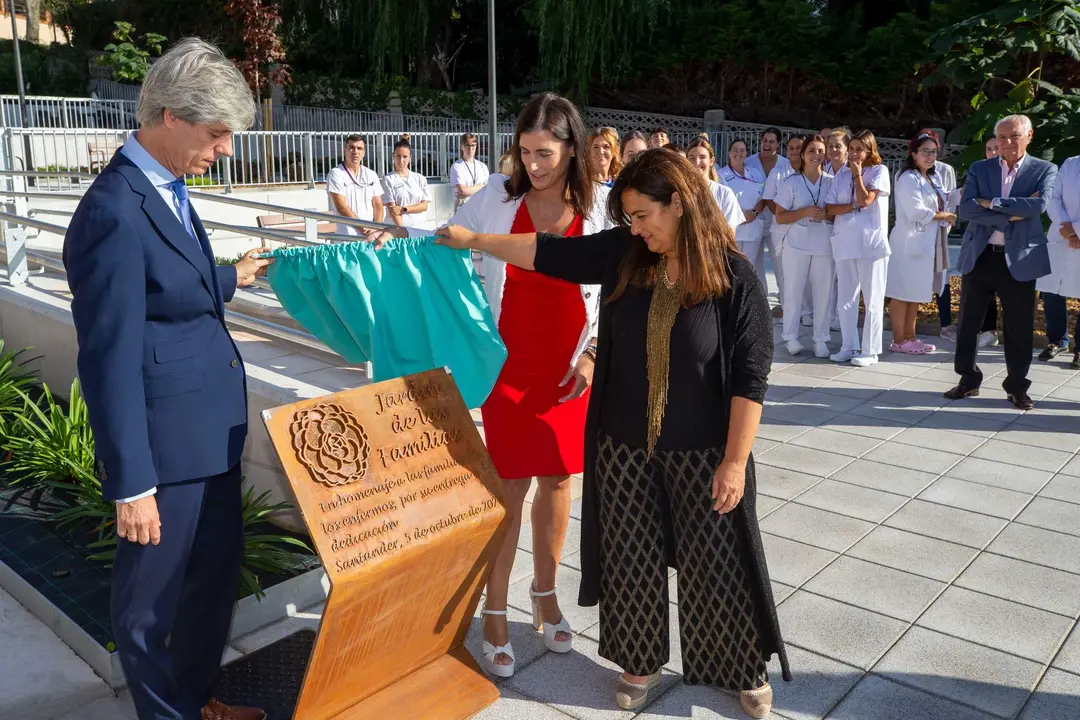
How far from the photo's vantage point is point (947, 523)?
4.92 m

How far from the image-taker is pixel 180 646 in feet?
9.62

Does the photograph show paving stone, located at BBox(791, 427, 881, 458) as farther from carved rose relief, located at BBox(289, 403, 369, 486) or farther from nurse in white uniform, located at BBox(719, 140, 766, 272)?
carved rose relief, located at BBox(289, 403, 369, 486)

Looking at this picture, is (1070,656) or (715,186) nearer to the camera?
(1070,656)

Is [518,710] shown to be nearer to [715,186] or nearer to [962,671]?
[962,671]

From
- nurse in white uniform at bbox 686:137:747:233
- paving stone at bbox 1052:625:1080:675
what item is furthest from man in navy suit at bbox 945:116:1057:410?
paving stone at bbox 1052:625:1080:675

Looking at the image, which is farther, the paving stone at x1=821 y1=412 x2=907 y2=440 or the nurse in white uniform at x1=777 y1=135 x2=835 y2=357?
the nurse in white uniform at x1=777 y1=135 x2=835 y2=357

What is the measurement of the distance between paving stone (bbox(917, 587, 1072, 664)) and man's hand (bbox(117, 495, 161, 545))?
9.44 ft

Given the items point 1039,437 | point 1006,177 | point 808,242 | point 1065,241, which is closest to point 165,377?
point 1039,437

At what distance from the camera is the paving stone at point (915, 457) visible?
227 inches

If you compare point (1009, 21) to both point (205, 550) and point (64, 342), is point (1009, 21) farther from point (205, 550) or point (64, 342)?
point (205, 550)

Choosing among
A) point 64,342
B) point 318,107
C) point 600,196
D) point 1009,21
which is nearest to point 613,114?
point 318,107

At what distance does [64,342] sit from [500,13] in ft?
82.5

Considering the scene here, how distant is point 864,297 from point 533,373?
5.65 meters

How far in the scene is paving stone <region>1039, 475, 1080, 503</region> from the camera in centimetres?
529
